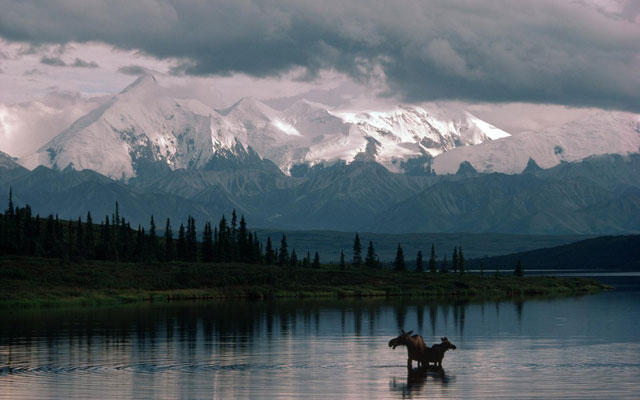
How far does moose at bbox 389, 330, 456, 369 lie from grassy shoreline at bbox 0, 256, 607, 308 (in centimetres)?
8282

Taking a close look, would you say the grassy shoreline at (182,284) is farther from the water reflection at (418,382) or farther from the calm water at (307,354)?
the water reflection at (418,382)

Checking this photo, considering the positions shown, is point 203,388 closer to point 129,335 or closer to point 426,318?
point 129,335

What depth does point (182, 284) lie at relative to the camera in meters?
172

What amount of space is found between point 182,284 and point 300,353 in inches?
3859

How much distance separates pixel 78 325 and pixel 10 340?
56.7 feet

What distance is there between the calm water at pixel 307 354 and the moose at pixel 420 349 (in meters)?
1.22

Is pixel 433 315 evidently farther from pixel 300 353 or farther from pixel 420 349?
pixel 420 349

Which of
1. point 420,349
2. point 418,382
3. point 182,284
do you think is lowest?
point 418,382

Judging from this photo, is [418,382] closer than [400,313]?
Yes

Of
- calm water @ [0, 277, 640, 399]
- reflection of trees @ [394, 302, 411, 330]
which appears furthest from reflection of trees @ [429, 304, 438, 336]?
reflection of trees @ [394, 302, 411, 330]

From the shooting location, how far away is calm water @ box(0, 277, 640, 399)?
189ft

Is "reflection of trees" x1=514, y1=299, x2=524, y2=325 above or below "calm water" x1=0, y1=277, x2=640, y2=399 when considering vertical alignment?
above

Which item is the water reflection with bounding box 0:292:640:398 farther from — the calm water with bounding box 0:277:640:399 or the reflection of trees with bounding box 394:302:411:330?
the reflection of trees with bounding box 394:302:411:330

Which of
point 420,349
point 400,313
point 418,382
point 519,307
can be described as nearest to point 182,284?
point 400,313
